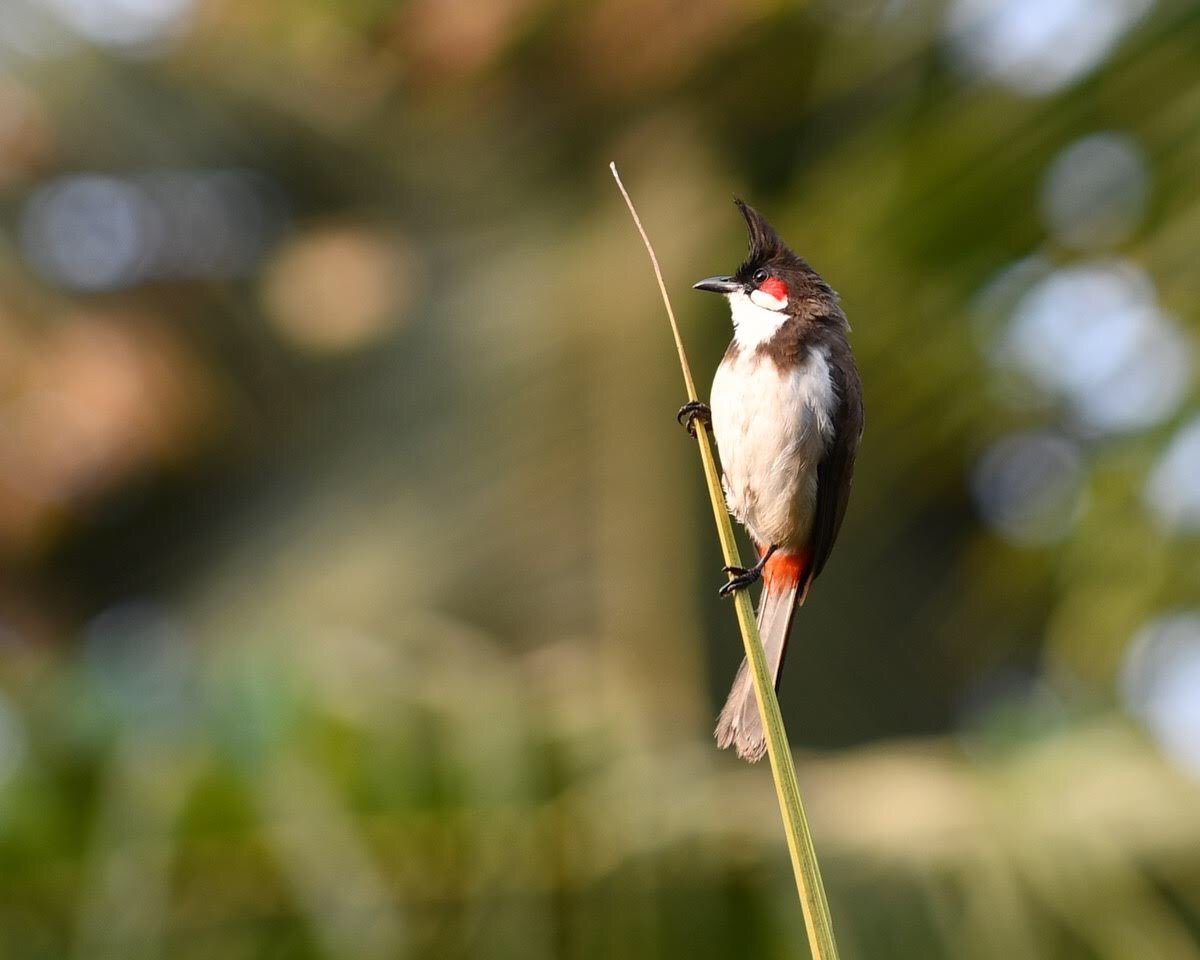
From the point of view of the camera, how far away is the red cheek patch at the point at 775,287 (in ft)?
4.91

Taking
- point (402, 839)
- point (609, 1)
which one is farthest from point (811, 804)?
point (609, 1)

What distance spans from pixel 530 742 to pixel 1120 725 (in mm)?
1118

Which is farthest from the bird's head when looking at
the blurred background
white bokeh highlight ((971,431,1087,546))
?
white bokeh highlight ((971,431,1087,546))

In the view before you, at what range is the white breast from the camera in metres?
1.52

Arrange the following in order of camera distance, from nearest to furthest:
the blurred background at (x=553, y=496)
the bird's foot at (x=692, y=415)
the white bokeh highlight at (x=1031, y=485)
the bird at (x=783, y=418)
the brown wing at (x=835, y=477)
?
1. the bird's foot at (x=692, y=415)
2. the bird at (x=783, y=418)
3. the brown wing at (x=835, y=477)
4. the blurred background at (x=553, y=496)
5. the white bokeh highlight at (x=1031, y=485)

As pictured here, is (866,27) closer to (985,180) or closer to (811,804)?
(985,180)

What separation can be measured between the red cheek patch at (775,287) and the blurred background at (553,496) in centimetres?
97

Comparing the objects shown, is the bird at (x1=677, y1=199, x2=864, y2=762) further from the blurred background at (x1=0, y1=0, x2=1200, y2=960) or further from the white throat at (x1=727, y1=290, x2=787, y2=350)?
the blurred background at (x1=0, y1=0, x2=1200, y2=960)

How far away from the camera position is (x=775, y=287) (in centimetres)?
151

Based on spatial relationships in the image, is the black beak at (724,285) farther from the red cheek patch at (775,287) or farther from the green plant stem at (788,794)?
the green plant stem at (788,794)

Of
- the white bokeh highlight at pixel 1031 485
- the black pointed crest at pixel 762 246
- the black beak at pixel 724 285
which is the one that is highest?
the white bokeh highlight at pixel 1031 485

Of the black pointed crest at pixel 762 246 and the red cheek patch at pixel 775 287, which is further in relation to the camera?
the red cheek patch at pixel 775 287

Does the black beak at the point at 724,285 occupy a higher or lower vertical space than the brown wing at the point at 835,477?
higher

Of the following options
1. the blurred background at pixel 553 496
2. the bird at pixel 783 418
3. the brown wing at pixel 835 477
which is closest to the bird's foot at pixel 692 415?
the bird at pixel 783 418
